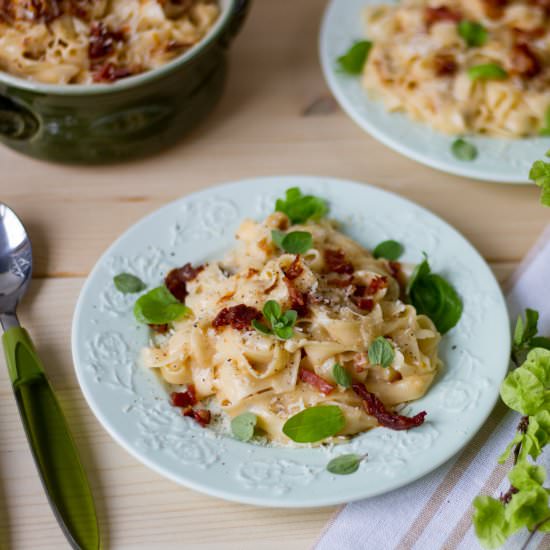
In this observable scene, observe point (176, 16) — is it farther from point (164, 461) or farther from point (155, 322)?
point (164, 461)

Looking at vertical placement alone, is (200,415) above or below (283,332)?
below

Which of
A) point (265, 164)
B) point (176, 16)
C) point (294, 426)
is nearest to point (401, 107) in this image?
point (265, 164)

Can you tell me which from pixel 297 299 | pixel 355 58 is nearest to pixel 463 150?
pixel 355 58

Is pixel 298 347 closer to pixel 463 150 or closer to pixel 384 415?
pixel 384 415

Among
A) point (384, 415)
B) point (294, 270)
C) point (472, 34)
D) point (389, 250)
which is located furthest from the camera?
point (472, 34)

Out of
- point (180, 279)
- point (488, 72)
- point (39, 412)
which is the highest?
point (488, 72)

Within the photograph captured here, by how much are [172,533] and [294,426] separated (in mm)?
362

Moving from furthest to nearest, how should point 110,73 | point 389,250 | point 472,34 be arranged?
point 472,34 < point 110,73 < point 389,250

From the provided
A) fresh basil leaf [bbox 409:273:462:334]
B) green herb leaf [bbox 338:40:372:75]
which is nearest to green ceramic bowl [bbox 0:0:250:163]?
green herb leaf [bbox 338:40:372:75]

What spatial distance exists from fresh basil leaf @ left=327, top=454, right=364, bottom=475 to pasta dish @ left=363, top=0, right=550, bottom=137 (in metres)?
1.27

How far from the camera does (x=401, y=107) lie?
110 inches

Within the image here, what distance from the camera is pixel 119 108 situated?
2.54 meters

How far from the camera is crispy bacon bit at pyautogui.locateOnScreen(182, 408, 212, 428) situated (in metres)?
2.00

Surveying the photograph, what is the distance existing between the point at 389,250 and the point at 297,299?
463 millimetres
